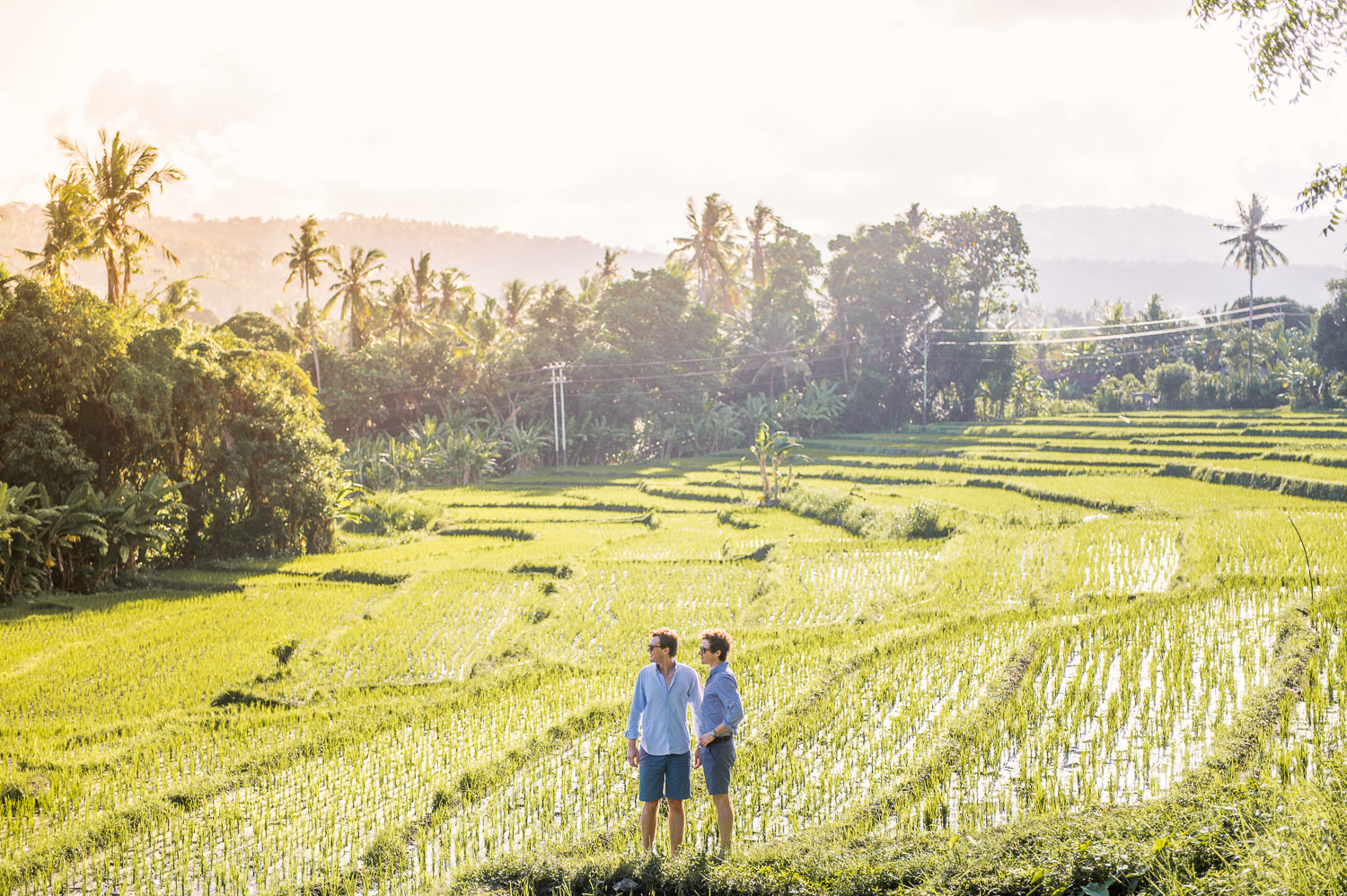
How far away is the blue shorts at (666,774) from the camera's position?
5.14 m

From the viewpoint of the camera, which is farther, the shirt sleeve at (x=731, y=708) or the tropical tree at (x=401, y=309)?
the tropical tree at (x=401, y=309)

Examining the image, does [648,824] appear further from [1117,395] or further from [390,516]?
[1117,395]

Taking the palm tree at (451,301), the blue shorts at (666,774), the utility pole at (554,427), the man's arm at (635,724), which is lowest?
the blue shorts at (666,774)

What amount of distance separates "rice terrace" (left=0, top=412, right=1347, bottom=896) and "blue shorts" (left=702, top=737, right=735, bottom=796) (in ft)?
1.16

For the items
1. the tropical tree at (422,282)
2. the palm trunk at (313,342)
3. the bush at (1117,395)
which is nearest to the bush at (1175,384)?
the bush at (1117,395)

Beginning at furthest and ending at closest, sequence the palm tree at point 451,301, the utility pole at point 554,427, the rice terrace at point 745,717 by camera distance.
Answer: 1. the palm tree at point 451,301
2. the utility pole at point 554,427
3. the rice terrace at point 745,717

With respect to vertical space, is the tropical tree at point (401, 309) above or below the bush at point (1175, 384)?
above

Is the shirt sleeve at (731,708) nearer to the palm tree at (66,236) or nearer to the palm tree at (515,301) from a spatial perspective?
the palm tree at (66,236)

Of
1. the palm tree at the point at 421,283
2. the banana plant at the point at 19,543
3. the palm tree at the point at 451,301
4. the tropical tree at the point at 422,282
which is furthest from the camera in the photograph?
the palm tree at the point at 451,301

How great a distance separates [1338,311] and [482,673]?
40.2 metres

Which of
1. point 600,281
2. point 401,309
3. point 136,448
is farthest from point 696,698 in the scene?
point 600,281

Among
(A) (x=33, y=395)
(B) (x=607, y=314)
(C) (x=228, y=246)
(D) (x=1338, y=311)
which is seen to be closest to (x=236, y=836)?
(A) (x=33, y=395)

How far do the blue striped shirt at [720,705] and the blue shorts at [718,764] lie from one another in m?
0.08

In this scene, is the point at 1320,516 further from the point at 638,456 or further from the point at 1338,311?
the point at 638,456
